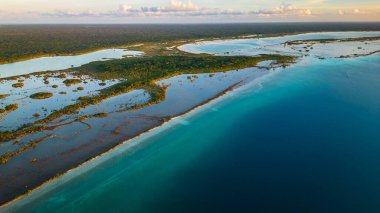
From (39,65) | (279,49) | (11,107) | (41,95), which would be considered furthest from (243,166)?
(279,49)

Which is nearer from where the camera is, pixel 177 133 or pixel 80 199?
pixel 80 199

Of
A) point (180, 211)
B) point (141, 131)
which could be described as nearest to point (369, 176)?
point (180, 211)

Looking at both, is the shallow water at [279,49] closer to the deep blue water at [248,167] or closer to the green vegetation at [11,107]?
the deep blue water at [248,167]

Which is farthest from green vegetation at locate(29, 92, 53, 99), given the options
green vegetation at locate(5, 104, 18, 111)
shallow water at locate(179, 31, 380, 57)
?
shallow water at locate(179, 31, 380, 57)

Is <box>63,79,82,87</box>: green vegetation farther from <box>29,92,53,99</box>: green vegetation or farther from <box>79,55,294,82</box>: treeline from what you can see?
<box>29,92,53,99</box>: green vegetation

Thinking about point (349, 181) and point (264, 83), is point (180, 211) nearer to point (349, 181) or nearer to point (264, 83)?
point (349, 181)

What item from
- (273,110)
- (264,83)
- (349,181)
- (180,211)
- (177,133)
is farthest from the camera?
(264,83)

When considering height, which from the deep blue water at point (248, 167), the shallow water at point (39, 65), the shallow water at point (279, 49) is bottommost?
the deep blue water at point (248, 167)

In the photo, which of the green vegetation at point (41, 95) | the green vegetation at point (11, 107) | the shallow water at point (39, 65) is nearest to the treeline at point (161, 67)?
the shallow water at point (39, 65)

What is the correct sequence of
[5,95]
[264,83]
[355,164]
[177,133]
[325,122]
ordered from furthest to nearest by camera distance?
[264,83]
[5,95]
[325,122]
[177,133]
[355,164]
